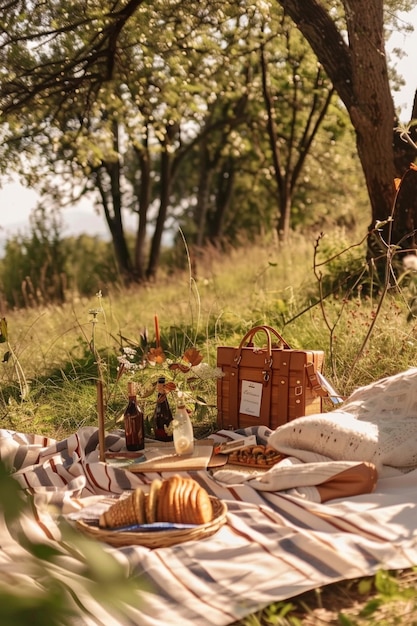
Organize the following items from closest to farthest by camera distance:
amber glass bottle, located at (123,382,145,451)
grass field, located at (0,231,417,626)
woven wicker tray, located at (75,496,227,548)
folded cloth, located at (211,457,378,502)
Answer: woven wicker tray, located at (75,496,227,548) → folded cloth, located at (211,457,378,502) → amber glass bottle, located at (123,382,145,451) → grass field, located at (0,231,417,626)

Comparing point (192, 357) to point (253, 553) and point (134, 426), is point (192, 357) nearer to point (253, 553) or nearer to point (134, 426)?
point (134, 426)

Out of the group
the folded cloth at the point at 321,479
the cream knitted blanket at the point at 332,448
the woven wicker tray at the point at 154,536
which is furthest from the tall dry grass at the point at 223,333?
the woven wicker tray at the point at 154,536

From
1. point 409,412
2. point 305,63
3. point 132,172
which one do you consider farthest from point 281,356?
point 132,172

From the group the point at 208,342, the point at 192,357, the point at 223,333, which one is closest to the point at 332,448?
the point at 192,357

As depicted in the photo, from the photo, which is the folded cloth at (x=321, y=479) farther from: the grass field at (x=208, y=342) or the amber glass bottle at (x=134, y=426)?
the grass field at (x=208, y=342)

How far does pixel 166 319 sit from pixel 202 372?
3425 millimetres

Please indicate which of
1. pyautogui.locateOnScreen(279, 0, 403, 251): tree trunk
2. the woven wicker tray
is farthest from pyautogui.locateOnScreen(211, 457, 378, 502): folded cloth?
pyautogui.locateOnScreen(279, 0, 403, 251): tree trunk

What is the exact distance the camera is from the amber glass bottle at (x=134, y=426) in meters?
3.98

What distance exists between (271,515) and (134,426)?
1180mm

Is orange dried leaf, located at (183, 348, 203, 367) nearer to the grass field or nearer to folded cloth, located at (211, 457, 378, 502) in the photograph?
the grass field

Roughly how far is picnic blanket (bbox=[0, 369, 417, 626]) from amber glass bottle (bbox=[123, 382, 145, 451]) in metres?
0.17

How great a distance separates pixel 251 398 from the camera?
4438 millimetres

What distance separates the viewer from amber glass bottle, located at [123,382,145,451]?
398cm

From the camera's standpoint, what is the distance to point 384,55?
6.59 metres
